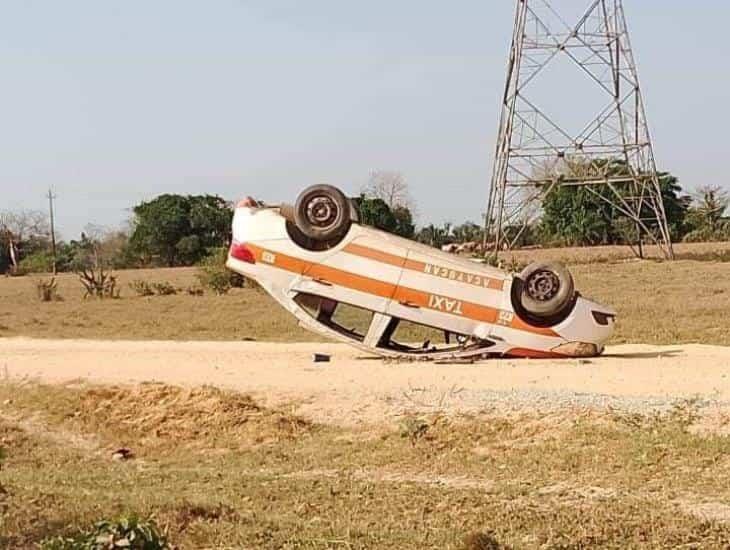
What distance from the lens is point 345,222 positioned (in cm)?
1614

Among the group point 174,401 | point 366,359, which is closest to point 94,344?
point 366,359

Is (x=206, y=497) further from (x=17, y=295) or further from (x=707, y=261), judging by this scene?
(x=707, y=261)

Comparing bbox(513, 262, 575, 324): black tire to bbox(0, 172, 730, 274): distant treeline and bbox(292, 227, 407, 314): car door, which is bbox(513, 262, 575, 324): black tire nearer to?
bbox(292, 227, 407, 314): car door

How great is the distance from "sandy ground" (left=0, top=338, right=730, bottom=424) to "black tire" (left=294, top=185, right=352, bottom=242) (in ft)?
5.81

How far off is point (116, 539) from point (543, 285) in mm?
11427

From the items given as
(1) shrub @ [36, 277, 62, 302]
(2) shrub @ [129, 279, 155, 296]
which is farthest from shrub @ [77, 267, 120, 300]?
(1) shrub @ [36, 277, 62, 302]

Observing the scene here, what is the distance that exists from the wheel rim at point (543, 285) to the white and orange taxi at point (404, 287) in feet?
0.04

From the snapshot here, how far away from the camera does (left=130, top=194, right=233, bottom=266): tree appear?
7181 cm

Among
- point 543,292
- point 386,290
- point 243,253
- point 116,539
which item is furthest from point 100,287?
point 116,539

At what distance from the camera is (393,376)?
15039 millimetres

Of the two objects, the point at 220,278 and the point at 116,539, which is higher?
the point at 116,539

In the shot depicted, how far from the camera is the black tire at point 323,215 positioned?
16.2 meters

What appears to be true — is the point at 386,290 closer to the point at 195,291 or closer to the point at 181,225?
the point at 195,291

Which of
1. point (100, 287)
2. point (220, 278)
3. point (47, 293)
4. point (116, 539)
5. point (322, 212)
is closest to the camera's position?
point (116, 539)
